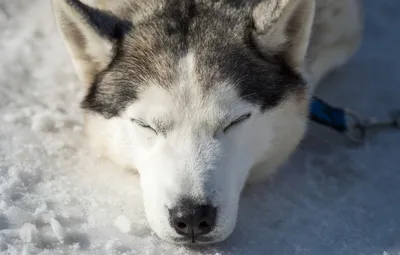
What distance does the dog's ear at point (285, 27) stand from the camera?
348 cm

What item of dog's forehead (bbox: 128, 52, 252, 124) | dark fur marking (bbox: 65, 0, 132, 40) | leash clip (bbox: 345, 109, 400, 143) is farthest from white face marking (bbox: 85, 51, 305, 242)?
leash clip (bbox: 345, 109, 400, 143)

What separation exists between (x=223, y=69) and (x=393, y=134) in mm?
1553

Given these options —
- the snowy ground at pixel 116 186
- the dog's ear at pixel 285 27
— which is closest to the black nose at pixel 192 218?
the snowy ground at pixel 116 186

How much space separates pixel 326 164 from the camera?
4137mm

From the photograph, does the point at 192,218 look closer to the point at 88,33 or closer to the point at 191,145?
the point at 191,145

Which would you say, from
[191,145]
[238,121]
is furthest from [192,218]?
[238,121]

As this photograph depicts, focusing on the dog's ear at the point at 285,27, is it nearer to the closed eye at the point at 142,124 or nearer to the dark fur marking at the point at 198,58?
the dark fur marking at the point at 198,58

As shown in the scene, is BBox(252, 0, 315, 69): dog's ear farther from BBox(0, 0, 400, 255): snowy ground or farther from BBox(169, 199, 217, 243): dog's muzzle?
BBox(169, 199, 217, 243): dog's muzzle

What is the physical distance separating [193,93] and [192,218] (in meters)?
0.57

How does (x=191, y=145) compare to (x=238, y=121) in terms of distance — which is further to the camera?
(x=238, y=121)

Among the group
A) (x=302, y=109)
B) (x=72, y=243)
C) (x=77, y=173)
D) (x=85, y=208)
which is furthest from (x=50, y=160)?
(x=302, y=109)

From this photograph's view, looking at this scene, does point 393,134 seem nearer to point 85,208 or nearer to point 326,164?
point 326,164

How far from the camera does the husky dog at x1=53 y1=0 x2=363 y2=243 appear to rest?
10.6ft

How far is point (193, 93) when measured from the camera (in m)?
3.35
